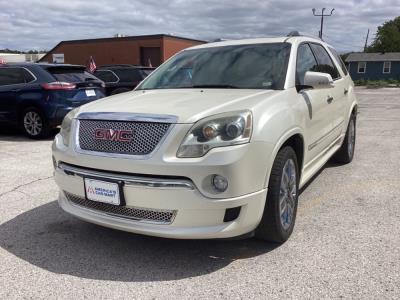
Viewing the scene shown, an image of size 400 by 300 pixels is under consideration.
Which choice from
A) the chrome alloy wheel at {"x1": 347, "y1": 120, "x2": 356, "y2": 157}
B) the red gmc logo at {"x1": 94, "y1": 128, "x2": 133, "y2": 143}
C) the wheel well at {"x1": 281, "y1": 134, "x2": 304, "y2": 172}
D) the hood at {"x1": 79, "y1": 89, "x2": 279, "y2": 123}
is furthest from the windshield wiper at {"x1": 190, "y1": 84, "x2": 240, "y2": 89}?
the chrome alloy wheel at {"x1": 347, "y1": 120, "x2": 356, "y2": 157}

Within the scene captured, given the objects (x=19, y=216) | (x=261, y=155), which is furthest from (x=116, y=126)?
(x=19, y=216)

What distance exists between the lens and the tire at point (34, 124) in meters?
9.02

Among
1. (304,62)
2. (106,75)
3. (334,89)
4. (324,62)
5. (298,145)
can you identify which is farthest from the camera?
(106,75)

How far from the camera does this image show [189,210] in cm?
303

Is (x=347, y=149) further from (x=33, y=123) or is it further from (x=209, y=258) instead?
(x=33, y=123)

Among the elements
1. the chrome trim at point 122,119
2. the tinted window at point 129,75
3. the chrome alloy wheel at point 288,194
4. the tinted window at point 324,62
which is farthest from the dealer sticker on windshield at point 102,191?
the tinted window at point 129,75

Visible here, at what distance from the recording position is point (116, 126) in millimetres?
3295

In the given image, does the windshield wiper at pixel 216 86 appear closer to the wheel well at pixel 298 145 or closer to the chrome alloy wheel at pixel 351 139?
the wheel well at pixel 298 145

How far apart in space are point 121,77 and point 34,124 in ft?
15.6

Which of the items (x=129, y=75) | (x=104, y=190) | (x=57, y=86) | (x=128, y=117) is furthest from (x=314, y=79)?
(x=129, y=75)

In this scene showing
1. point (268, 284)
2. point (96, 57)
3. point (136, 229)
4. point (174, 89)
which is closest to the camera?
point (268, 284)

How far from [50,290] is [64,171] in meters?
0.98

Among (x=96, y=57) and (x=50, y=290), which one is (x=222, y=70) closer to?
(x=50, y=290)

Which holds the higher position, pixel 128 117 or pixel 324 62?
pixel 324 62
